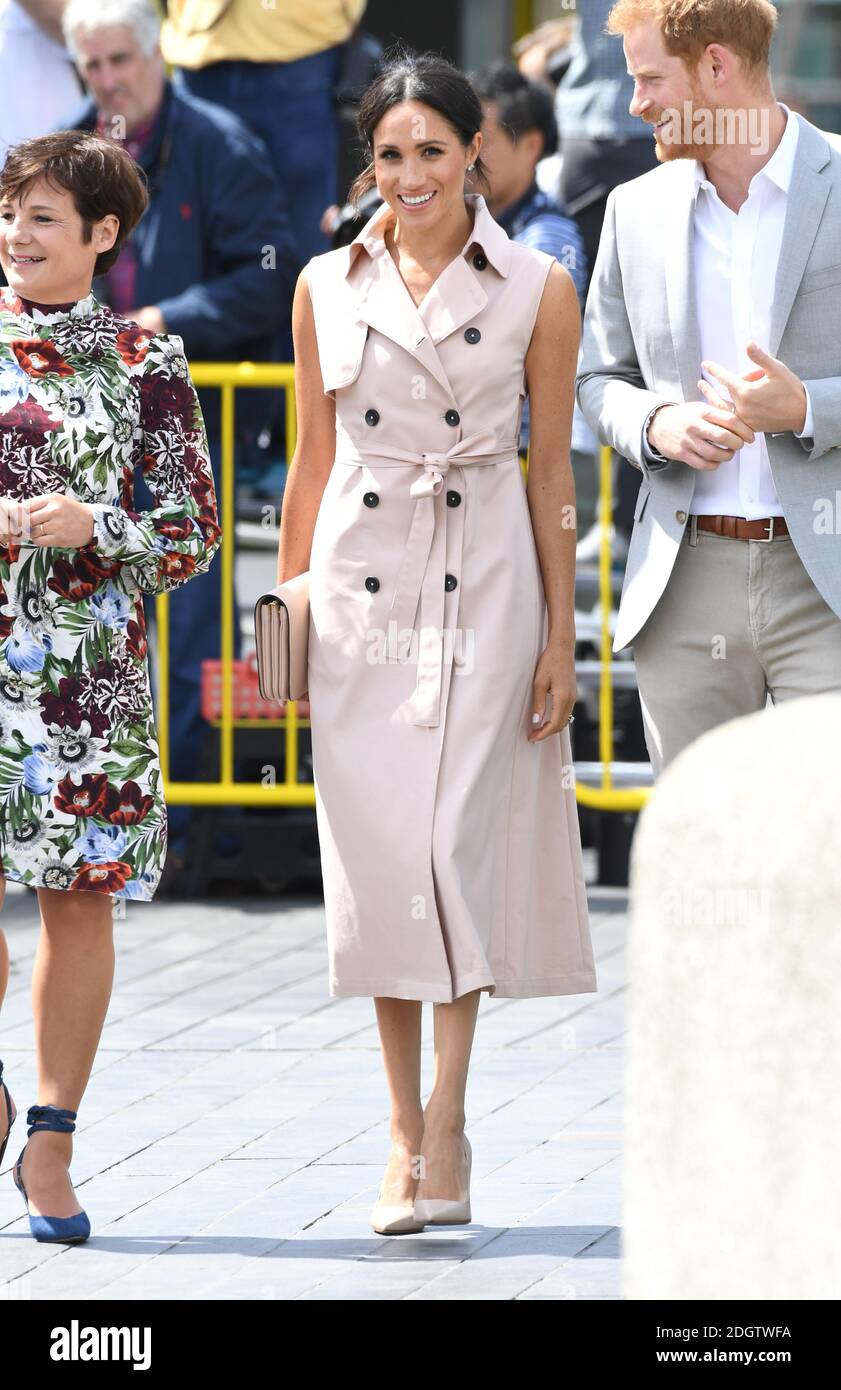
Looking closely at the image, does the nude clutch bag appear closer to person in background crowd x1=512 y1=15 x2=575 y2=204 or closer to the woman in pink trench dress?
the woman in pink trench dress

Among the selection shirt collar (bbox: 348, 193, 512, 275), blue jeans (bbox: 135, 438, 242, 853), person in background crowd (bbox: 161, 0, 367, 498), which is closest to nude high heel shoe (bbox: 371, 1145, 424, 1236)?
shirt collar (bbox: 348, 193, 512, 275)

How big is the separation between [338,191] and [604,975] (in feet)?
11.2

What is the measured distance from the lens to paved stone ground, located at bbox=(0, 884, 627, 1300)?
407 cm

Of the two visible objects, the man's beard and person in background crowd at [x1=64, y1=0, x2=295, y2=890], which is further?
person in background crowd at [x1=64, y1=0, x2=295, y2=890]

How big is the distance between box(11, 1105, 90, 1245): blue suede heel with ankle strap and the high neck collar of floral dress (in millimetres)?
1437

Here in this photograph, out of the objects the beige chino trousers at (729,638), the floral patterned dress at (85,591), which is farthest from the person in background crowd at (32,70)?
the beige chino trousers at (729,638)

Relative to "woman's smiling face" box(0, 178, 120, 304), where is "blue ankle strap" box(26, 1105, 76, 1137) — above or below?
below

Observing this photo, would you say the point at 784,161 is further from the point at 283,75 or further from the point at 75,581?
the point at 283,75

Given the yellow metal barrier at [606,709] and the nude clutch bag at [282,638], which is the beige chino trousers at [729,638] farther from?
the yellow metal barrier at [606,709]

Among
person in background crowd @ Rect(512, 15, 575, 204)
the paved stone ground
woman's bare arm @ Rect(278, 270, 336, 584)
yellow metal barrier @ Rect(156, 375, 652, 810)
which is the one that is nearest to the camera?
the paved stone ground

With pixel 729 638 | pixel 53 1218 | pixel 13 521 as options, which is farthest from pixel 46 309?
pixel 53 1218

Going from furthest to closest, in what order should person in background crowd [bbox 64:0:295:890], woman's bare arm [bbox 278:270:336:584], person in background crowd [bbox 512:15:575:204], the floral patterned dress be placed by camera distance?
person in background crowd [bbox 512:15:575:204]
person in background crowd [bbox 64:0:295:890]
woman's bare arm [bbox 278:270:336:584]
the floral patterned dress
